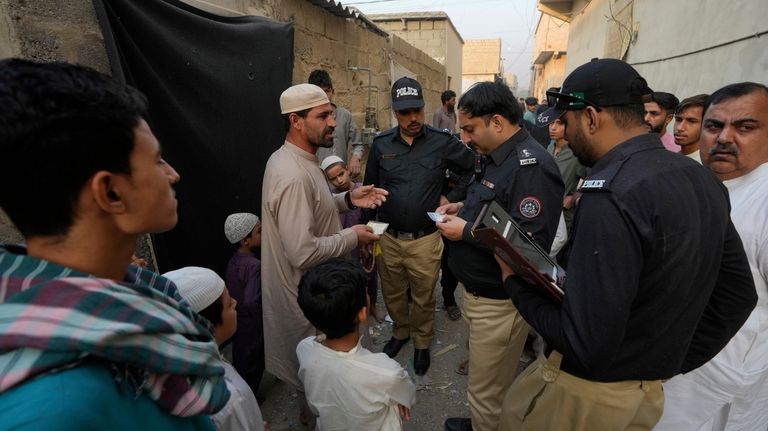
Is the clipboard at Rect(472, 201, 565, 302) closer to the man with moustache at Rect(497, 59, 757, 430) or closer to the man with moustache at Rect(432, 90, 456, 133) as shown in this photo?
the man with moustache at Rect(497, 59, 757, 430)

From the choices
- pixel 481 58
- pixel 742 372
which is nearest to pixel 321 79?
pixel 742 372

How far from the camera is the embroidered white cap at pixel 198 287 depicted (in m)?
1.50

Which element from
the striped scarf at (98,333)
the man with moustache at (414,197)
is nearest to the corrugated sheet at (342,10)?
the man with moustache at (414,197)

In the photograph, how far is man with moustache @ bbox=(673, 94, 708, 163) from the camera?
9.84 ft

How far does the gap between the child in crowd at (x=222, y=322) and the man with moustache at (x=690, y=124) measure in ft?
11.8

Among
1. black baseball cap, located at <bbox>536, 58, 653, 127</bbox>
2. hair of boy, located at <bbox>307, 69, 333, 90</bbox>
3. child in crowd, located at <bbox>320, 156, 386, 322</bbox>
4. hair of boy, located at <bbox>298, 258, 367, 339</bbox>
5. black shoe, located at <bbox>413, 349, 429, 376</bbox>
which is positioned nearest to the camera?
black baseball cap, located at <bbox>536, 58, 653, 127</bbox>

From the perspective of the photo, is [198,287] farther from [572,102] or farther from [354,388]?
[572,102]

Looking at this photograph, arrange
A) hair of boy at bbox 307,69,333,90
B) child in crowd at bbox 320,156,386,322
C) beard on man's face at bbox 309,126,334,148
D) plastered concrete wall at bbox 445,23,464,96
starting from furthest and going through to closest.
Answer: plastered concrete wall at bbox 445,23,464,96 < hair of boy at bbox 307,69,333,90 < child in crowd at bbox 320,156,386,322 < beard on man's face at bbox 309,126,334,148

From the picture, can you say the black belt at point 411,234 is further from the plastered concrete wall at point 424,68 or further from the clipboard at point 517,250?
the plastered concrete wall at point 424,68

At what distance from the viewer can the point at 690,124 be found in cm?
304

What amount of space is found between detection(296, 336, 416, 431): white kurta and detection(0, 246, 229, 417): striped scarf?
0.85 m

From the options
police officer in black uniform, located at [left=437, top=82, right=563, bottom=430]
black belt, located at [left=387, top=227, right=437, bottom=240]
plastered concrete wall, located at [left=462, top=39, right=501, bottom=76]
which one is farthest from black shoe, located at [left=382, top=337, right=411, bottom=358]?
plastered concrete wall, located at [left=462, top=39, right=501, bottom=76]

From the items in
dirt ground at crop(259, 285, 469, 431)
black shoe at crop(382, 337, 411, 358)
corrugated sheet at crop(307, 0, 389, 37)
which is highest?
corrugated sheet at crop(307, 0, 389, 37)

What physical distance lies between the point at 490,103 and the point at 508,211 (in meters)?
0.64
